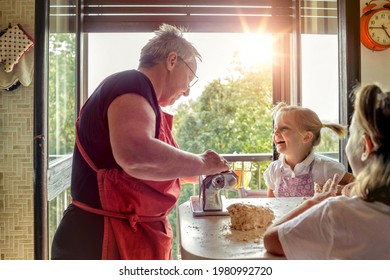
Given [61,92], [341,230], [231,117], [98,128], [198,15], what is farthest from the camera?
[231,117]

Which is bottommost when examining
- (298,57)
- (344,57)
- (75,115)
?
(75,115)

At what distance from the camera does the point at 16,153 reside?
152cm

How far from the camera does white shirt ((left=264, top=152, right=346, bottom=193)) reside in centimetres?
124

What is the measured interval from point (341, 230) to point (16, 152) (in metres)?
1.35

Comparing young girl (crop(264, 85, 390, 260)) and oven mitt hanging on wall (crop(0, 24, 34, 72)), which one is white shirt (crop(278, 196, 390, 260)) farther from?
oven mitt hanging on wall (crop(0, 24, 34, 72))

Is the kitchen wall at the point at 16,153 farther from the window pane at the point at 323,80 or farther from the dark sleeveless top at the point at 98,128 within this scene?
the window pane at the point at 323,80

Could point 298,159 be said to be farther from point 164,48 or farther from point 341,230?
point 341,230

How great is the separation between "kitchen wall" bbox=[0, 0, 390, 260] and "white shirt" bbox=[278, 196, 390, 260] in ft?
4.02

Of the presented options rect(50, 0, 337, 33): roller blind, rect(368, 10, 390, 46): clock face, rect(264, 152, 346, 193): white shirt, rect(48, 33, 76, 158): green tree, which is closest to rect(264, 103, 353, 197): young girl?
rect(264, 152, 346, 193): white shirt

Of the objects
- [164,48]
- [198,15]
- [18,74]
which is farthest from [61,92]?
[164,48]

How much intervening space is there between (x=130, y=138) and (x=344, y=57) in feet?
2.80
